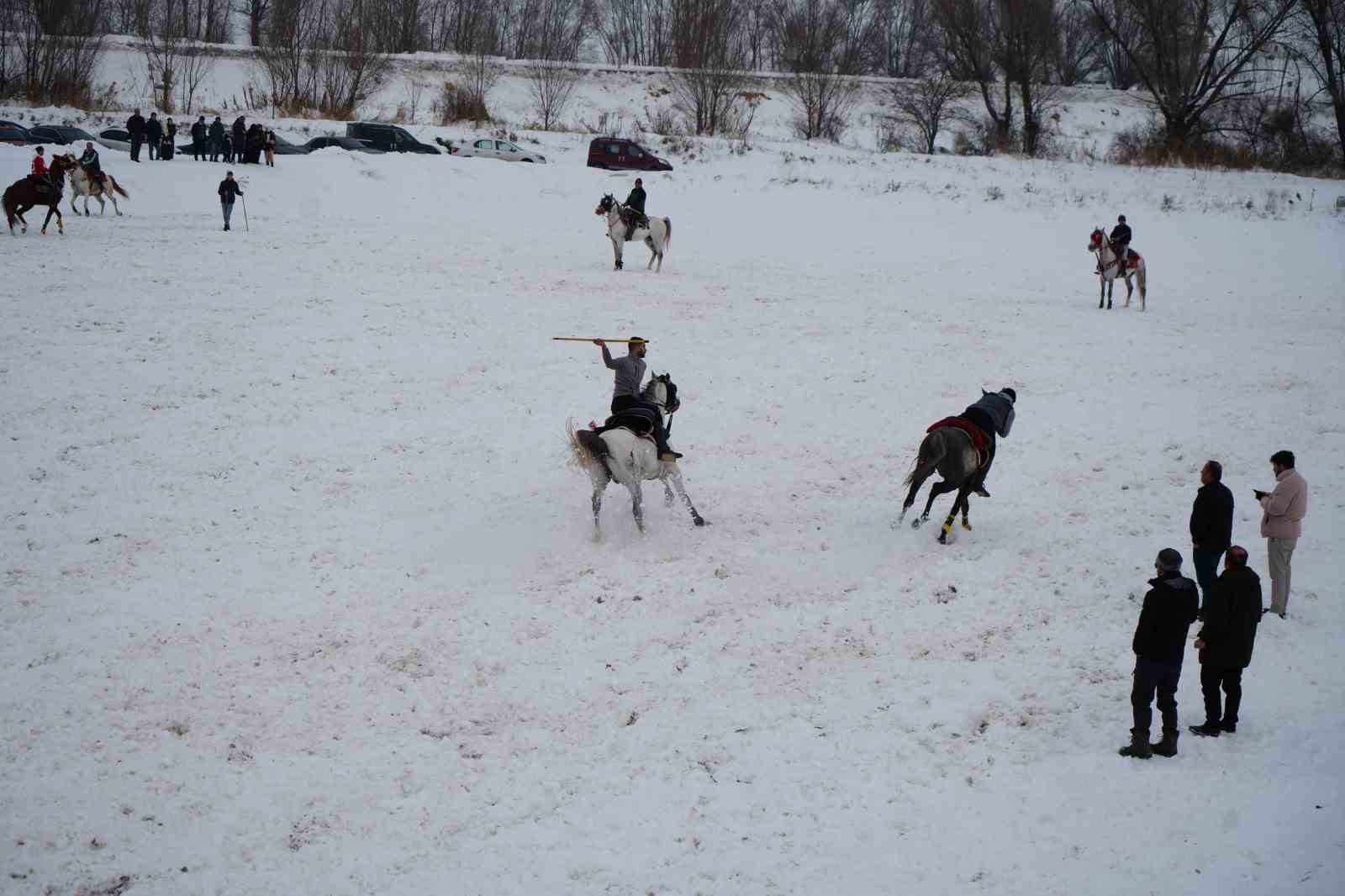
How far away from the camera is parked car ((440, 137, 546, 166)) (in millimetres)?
37656

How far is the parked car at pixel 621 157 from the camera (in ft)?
122

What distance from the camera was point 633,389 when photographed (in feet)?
38.1

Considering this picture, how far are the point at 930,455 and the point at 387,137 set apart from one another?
3289 centimetres

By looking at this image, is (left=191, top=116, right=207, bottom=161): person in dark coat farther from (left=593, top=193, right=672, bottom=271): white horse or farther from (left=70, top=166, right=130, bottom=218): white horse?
(left=593, top=193, right=672, bottom=271): white horse

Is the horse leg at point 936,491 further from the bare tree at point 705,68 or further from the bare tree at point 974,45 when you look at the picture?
the bare tree at point 974,45

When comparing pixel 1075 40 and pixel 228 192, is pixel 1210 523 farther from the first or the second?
pixel 1075 40

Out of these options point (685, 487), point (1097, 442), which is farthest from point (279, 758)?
point (1097, 442)

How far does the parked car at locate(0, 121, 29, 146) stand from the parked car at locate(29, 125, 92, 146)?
180 mm

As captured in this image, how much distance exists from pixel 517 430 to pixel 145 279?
37.8 ft

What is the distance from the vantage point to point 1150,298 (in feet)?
78.9

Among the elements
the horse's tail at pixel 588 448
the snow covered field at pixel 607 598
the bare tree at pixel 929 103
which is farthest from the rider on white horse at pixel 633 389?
the bare tree at pixel 929 103

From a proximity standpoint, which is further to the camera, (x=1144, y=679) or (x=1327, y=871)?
(x=1144, y=679)

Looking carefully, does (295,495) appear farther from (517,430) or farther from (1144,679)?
(1144,679)

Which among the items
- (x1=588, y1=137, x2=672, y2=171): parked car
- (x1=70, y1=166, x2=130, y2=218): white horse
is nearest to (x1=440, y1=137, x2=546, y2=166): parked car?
(x1=588, y1=137, x2=672, y2=171): parked car
